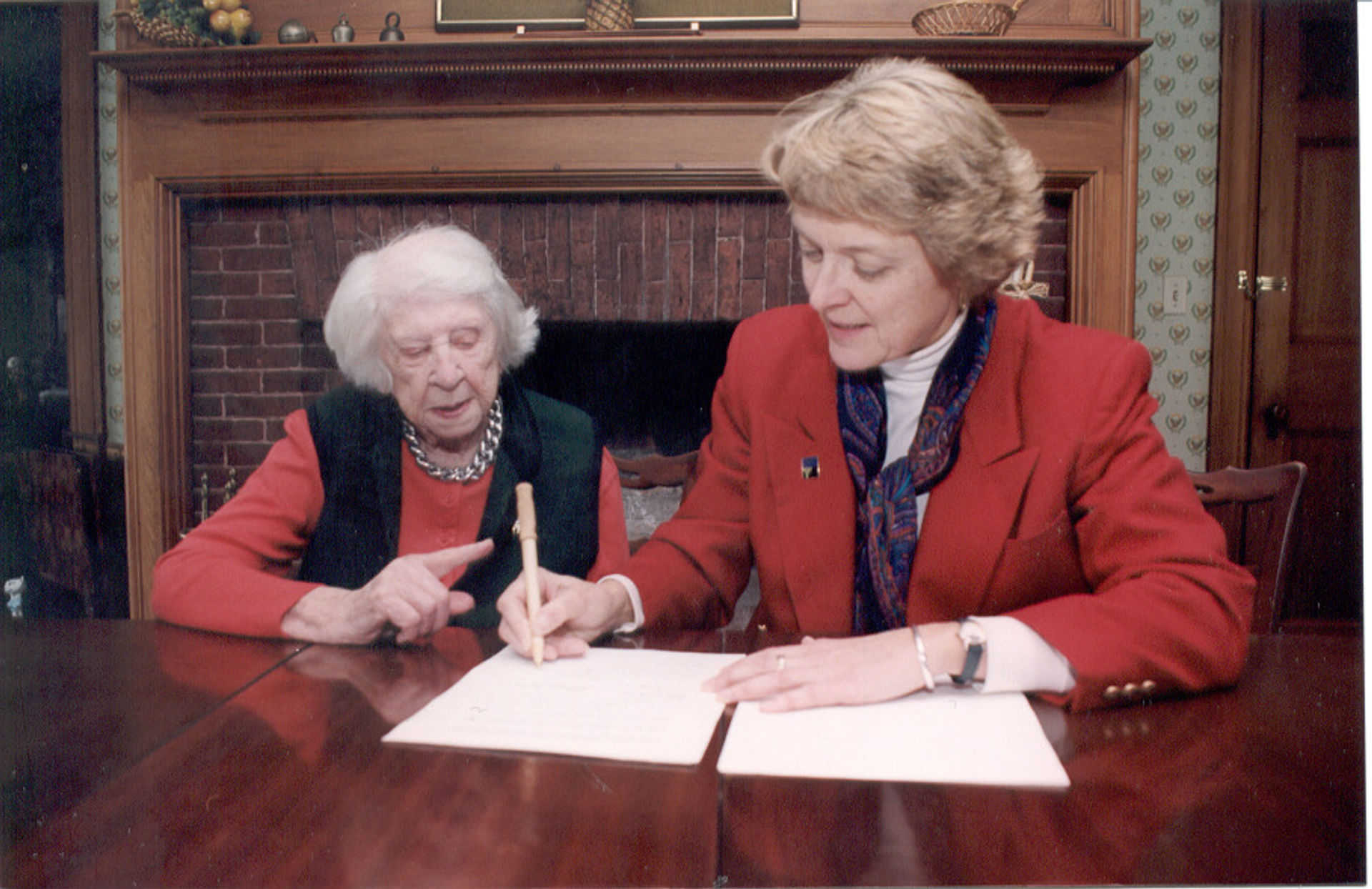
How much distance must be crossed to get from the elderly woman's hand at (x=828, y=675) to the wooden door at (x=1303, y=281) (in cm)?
62

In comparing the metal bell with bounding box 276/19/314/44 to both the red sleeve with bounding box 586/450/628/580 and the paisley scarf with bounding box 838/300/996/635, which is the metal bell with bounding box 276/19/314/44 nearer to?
the red sleeve with bounding box 586/450/628/580

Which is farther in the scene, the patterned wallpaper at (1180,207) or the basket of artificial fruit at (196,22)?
the basket of artificial fruit at (196,22)

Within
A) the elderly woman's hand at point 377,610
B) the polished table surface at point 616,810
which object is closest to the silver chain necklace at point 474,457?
the elderly woman's hand at point 377,610

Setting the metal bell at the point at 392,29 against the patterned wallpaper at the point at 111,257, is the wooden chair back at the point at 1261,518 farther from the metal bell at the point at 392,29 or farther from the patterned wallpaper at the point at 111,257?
the patterned wallpaper at the point at 111,257

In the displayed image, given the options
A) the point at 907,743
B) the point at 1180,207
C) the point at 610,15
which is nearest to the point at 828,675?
the point at 907,743

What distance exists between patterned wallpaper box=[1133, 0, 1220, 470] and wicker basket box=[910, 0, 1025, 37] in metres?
0.26

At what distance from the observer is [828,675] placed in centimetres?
80

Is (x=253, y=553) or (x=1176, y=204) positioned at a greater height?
(x=1176, y=204)

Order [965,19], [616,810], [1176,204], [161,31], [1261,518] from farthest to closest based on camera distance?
[965,19] < [161,31] < [1176,204] < [1261,518] < [616,810]

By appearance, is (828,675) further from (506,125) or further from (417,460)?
(506,125)

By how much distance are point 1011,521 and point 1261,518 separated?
533 millimetres

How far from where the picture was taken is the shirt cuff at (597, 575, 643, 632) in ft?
3.55

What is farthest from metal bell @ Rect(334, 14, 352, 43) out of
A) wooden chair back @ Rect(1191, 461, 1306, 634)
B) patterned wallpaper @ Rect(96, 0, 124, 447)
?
wooden chair back @ Rect(1191, 461, 1306, 634)

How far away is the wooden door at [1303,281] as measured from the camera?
1.02 meters
